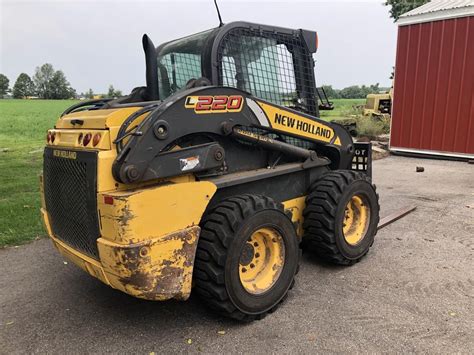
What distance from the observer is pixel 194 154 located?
2.87 meters

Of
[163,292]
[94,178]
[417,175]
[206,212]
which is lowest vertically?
[417,175]

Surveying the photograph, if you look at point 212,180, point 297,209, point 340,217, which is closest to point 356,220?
point 340,217

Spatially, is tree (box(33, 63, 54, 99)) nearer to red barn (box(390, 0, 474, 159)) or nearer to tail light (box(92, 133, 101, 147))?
red barn (box(390, 0, 474, 159))

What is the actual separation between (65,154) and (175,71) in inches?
54.9

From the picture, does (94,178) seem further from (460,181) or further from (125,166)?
(460,181)

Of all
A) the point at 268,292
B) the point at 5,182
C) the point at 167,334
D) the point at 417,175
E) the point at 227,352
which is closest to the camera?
the point at 227,352

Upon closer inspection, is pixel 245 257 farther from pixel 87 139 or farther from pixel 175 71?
pixel 175 71

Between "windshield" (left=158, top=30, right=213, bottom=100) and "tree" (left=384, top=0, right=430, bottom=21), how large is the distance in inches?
1044

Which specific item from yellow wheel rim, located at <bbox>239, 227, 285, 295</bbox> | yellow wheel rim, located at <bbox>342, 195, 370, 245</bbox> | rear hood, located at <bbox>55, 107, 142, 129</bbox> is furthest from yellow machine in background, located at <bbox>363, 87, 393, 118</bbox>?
rear hood, located at <bbox>55, 107, 142, 129</bbox>

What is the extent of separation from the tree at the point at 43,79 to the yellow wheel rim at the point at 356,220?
97380 millimetres

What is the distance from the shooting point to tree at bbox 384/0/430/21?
26031 millimetres

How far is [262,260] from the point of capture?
3312mm

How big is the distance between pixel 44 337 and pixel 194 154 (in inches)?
68.1

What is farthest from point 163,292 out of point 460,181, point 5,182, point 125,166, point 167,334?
point 460,181
